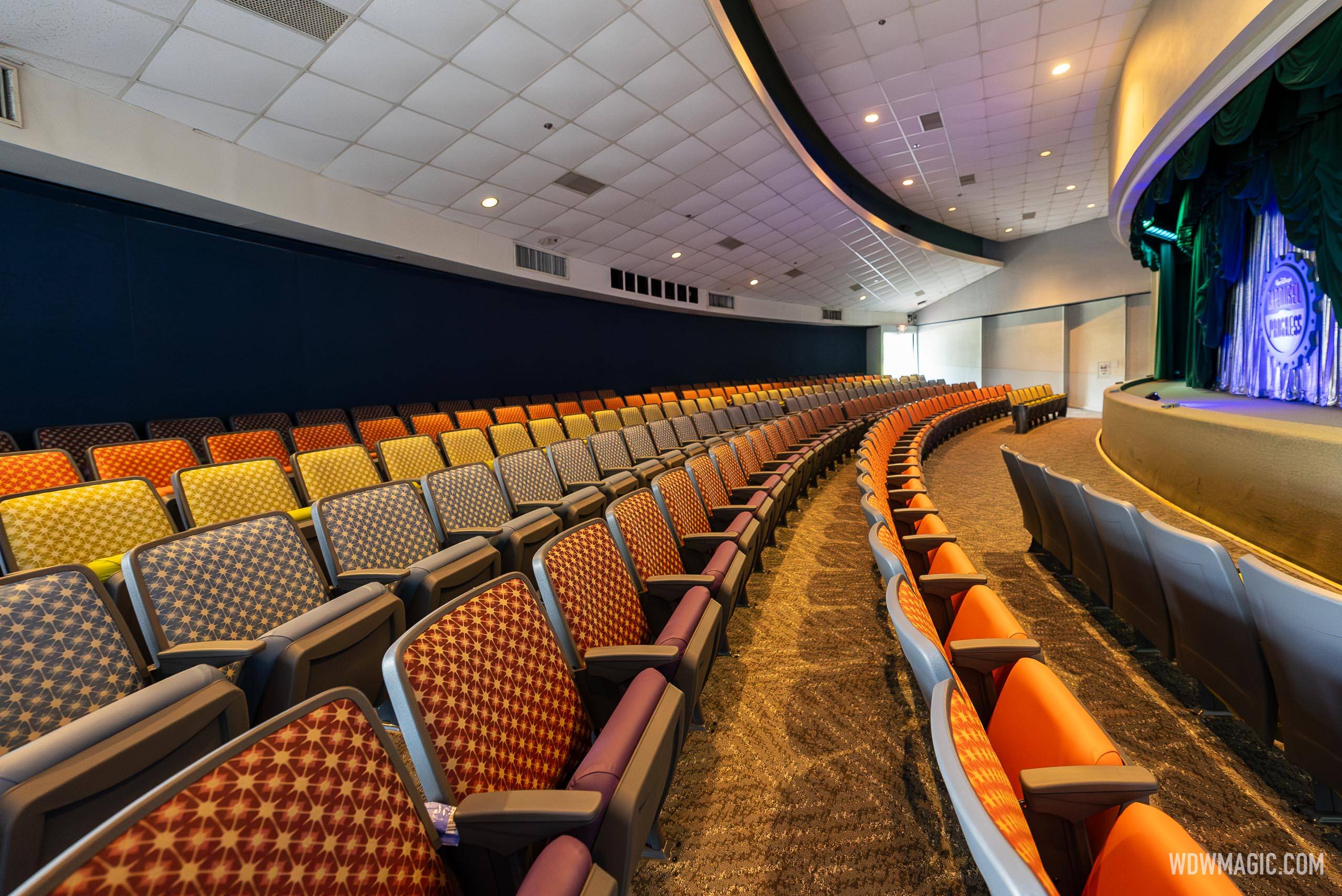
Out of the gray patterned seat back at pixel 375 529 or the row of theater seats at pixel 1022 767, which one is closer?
the row of theater seats at pixel 1022 767

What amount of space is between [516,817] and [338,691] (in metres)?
0.32

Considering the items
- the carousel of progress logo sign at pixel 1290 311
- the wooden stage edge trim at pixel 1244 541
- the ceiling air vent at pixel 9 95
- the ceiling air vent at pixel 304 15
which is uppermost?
the ceiling air vent at pixel 304 15

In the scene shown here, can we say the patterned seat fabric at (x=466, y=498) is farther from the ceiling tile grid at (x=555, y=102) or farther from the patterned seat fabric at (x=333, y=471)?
the ceiling tile grid at (x=555, y=102)

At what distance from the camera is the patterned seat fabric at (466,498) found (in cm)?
248

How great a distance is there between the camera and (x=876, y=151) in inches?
353

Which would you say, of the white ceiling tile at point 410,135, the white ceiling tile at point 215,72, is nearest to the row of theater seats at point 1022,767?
the white ceiling tile at point 215,72

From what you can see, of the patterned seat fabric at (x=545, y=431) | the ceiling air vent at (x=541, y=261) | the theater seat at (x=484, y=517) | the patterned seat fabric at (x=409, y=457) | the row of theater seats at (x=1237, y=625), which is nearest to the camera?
the row of theater seats at (x=1237, y=625)

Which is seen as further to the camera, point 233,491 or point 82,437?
point 82,437

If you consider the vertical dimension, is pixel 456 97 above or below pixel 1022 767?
above

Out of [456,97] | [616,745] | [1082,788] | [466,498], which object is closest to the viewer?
[1082,788]

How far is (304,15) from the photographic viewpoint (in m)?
3.60

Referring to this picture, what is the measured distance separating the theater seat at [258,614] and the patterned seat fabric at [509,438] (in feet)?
8.23

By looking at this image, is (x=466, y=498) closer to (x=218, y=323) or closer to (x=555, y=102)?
(x=555, y=102)

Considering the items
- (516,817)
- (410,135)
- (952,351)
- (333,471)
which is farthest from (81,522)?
(952,351)
